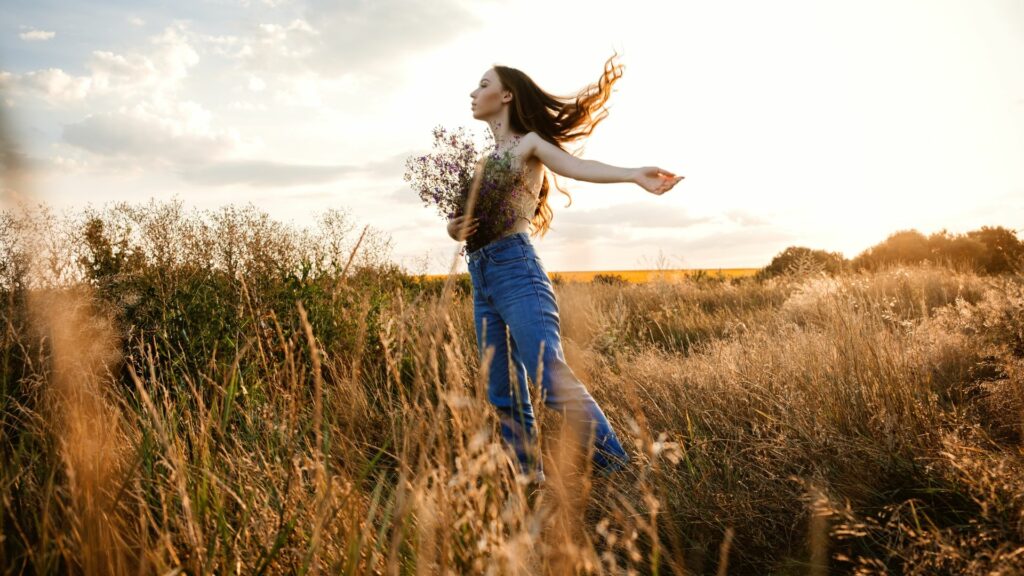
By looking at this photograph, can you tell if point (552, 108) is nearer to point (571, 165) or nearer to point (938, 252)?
Answer: point (571, 165)

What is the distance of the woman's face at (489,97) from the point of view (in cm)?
304

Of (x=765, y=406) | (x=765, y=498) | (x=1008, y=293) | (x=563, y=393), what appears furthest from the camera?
(x=1008, y=293)

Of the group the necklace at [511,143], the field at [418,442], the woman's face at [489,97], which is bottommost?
the field at [418,442]

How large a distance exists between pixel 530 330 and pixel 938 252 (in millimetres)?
14227

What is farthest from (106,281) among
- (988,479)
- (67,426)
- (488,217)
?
(988,479)

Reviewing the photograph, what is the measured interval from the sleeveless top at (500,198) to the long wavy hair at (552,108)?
0.33 meters

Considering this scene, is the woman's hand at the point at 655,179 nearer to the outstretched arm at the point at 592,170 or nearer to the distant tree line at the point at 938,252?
the outstretched arm at the point at 592,170

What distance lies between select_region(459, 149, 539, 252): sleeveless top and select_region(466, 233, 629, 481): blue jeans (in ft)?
0.24

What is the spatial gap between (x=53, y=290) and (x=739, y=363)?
4530 millimetres

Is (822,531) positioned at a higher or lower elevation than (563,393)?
lower

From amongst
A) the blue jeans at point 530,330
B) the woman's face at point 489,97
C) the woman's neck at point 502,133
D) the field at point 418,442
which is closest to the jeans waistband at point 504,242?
the blue jeans at point 530,330

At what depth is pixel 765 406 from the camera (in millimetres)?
3256

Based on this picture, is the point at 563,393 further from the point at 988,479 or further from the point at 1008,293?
the point at 1008,293

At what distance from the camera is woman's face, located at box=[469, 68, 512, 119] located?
9.99ft
